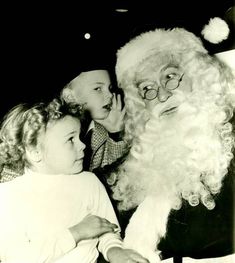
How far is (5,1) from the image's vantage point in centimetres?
190

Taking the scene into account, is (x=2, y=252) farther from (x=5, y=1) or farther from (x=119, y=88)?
(x=5, y=1)

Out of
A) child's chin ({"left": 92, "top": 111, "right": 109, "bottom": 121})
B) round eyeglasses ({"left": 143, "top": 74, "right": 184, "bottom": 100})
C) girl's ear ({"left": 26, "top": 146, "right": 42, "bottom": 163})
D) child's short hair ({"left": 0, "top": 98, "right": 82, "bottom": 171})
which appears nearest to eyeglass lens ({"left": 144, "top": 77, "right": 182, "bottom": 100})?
round eyeglasses ({"left": 143, "top": 74, "right": 184, "bottom": 100})

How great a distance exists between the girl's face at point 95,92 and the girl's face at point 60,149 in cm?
14

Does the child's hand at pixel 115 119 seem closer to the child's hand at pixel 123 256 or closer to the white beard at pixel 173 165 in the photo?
the white beard at pixel 173 165

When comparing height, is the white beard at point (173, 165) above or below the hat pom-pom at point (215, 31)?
below

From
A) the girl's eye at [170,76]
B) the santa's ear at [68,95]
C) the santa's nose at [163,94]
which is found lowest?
the santa's nose at [163,94]

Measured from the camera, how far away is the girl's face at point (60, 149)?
6.02 feet

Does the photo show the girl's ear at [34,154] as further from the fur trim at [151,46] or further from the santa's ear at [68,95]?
the fur trim at [151,46]

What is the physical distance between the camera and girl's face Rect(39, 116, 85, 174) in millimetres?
1836

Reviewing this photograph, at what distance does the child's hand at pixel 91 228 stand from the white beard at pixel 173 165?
0.33ft

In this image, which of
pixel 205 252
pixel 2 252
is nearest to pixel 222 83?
pixel 205 252

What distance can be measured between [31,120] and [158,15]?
0.79m

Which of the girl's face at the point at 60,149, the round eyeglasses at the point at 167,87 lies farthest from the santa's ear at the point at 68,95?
the round eyeglasses at the point at 167,87

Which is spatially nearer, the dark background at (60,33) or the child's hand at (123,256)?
the child's hand at (123,256)
